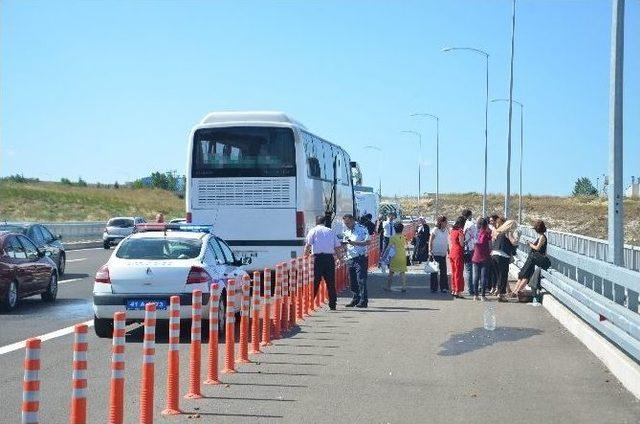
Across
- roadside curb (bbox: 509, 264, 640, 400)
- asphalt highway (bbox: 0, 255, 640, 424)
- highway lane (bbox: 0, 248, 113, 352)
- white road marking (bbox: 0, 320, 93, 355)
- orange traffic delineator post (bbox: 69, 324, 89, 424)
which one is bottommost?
highway lane (bbox: 0, 248, 113, 352)

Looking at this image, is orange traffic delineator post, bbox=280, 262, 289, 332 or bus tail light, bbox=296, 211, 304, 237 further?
bus tail light, bbox=296, 211, 304, 237

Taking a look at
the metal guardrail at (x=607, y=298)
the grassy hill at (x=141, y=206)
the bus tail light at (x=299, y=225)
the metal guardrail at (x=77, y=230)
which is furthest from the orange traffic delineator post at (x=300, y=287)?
the grassy hill at (x=141, y=206)

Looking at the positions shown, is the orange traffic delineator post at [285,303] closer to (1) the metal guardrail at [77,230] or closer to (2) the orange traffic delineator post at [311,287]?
(2) the orange traffic delineator post at [311,287]

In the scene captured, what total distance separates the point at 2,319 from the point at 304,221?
7327 millimetres

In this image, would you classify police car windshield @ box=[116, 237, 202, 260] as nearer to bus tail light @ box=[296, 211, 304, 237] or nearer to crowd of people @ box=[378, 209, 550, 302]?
bus tail light @ box=[296, 211, 304, 237]

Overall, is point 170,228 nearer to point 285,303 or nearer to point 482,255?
point 285,303

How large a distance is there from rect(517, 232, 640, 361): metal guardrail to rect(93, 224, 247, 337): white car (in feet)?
17.1

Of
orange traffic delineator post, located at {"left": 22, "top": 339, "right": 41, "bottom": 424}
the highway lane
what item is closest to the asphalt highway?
the highway lane

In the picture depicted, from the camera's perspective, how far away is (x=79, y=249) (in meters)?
47.3

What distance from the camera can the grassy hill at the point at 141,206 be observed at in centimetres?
8334

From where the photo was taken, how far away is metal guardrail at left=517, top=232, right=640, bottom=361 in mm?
10023

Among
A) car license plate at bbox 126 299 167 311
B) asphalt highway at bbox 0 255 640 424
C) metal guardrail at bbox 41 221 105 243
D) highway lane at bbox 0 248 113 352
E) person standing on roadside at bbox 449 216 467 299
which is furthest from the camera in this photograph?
metal guardrail at bbox 41 221 105 243

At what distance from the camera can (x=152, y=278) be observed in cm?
1371

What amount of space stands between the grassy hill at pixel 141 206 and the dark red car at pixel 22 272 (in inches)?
2012
